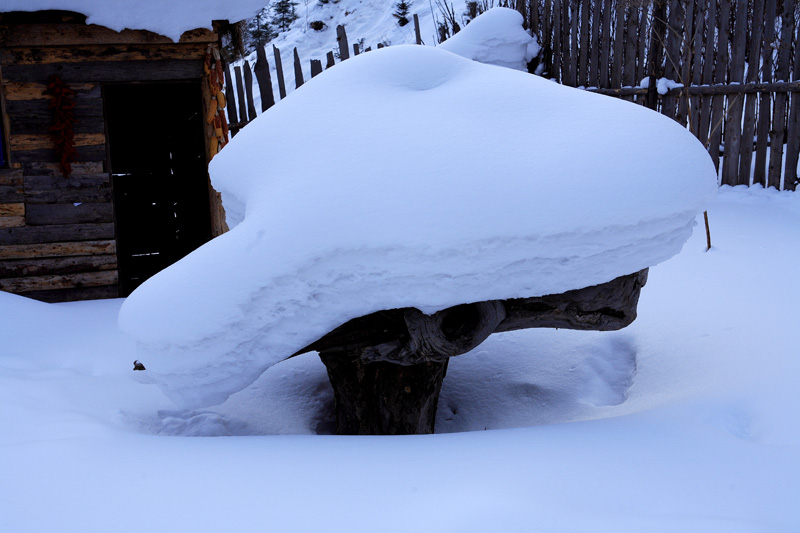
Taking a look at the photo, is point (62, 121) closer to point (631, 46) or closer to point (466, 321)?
point (466, 321)

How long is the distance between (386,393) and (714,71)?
5620 millimetres

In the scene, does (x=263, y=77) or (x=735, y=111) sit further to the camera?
(x=263, y=77)

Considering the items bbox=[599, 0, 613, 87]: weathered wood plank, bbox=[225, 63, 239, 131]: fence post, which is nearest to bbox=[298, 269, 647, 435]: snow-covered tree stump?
bbox=[225, 63, 239, 131]: fence post

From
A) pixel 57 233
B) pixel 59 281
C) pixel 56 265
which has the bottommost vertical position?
pixel 59 281

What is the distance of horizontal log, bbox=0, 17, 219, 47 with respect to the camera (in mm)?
5414

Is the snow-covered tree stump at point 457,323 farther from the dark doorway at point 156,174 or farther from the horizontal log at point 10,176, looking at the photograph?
the dark doorway at point 156,174

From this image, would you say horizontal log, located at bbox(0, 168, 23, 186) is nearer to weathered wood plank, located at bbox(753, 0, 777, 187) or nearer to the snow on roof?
the snow on roof

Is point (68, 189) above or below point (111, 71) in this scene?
below

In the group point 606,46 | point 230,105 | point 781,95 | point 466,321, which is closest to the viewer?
point 466,321

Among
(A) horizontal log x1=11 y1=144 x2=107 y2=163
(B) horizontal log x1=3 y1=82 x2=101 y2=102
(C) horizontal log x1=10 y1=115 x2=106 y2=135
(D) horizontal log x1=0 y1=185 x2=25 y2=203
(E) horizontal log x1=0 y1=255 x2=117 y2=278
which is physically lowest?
(E) horizontal log x1=0 y1=255 x2=117 y2=278

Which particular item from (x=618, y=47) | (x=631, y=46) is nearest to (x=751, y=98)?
(x=631, y=46)

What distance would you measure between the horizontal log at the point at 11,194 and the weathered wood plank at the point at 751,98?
6.90 m

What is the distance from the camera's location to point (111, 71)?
577 cm

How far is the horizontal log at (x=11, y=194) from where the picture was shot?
5.64 m
